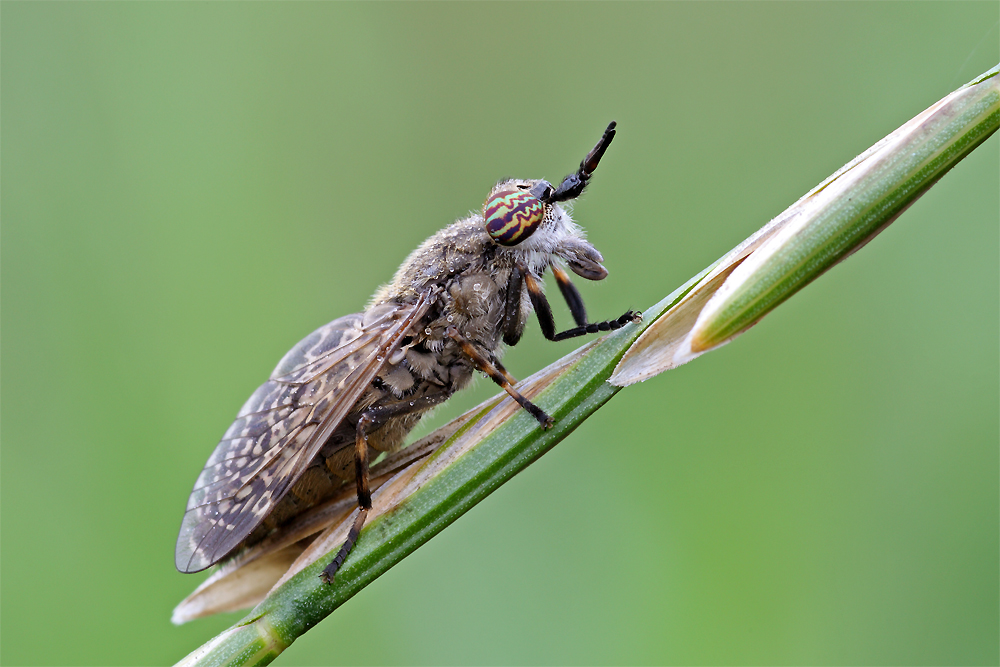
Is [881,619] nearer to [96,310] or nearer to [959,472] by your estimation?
[959,472]

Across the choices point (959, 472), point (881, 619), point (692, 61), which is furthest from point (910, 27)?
point (881, 619)

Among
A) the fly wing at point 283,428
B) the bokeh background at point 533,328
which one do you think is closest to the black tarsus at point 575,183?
the fly wing at point 283,428

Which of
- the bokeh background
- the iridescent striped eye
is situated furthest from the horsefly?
the bokeh background

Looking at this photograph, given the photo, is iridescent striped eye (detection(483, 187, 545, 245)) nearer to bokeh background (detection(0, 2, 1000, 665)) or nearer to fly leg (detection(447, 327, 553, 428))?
fly leg (detection(447, 327, 553, 428))

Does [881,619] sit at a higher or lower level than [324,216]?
lower

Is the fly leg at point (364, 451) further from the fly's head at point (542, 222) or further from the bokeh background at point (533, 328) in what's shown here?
the fly's head at point (542, 222)

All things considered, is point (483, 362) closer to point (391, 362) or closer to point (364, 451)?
point (391, 362)
